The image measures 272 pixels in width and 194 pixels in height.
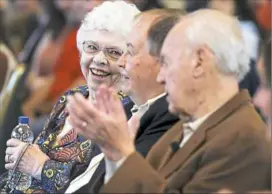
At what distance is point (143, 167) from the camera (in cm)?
365

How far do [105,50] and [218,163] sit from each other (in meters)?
1.51

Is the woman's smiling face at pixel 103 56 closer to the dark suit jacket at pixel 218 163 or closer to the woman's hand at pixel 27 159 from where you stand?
the woman's hand at pixel 27 159

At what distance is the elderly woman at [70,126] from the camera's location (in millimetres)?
4812

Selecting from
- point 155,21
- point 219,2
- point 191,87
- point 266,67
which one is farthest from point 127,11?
point 219,2

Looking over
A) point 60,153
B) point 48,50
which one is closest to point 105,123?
point 60,153

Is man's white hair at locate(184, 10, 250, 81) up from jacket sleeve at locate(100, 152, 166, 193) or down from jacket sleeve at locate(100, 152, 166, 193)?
up

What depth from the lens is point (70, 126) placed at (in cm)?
504

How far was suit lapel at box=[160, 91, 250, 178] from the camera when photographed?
3.74 m

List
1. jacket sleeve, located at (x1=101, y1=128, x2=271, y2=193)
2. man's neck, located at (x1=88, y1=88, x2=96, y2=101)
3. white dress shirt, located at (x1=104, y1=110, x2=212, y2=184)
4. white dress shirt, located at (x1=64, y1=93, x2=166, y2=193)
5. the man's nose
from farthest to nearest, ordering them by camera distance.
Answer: man's neck, located at (x1=88, y1=88, x2=96, y2=101) → the man's nose → white dress shirt, located at (x1=64, y1=93, x2=166, y2=193) → white dress shirt, located at (x1=104, y1=110, x2=212, y2=184) → jacket sleeve, located at (x1=101, y1=128, x2=271, y2=193)

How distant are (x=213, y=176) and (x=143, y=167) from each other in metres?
0.23

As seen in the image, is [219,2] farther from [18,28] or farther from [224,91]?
[224,91]

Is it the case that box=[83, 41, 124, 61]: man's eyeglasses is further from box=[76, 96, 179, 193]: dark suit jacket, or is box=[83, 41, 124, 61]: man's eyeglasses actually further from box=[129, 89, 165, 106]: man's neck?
box=[76, 96, 179, 193]: dark suit jacket

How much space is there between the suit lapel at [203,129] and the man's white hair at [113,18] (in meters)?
1.24

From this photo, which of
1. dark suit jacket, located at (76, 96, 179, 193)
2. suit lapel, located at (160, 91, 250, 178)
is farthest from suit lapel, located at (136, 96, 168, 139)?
suit lapel, located at (160, 91, 250, 178)
